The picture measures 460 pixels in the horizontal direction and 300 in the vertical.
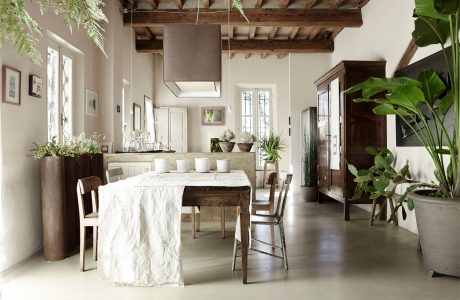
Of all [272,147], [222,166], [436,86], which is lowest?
Answer: [222,166]

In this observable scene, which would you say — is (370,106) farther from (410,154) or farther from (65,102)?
(65,102)

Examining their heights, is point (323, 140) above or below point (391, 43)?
below

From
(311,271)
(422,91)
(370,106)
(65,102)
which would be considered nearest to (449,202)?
(422,91)

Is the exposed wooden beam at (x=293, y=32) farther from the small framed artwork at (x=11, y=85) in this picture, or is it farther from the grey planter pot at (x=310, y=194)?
the small framed artwork at (x=11, y=85)

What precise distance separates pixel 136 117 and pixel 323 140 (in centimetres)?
402

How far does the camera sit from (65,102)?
17.0 feet

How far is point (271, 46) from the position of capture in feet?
28.7

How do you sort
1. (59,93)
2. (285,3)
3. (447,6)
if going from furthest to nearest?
(285,3) → (59,93) → (447,6)

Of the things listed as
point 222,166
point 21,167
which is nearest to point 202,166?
point 222,166

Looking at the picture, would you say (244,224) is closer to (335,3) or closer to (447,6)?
(447,6)

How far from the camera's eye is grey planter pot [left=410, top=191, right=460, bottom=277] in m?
3.02

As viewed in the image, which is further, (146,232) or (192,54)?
(192,54)

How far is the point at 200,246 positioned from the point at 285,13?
444 centimetres

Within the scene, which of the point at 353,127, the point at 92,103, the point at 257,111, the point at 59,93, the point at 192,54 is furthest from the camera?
the point at 257,111
